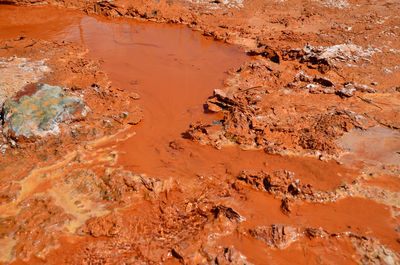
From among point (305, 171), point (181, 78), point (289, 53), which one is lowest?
point (305, 171)

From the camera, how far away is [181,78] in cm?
680

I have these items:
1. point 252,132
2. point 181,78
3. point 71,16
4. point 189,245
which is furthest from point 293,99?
point 71,16

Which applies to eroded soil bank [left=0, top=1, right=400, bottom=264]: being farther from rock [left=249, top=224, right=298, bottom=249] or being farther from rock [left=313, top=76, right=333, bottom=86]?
rock [left=313, top=76, right=333, bottom=86]

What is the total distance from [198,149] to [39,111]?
311 cm

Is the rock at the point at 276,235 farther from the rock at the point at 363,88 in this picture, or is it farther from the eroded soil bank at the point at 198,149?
the rock at the point at 363,88

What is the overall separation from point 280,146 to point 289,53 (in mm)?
4239

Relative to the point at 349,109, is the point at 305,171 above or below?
below

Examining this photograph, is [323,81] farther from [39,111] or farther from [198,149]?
[39,111]

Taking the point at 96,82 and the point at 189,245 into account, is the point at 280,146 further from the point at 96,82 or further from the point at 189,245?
the point at 96,82

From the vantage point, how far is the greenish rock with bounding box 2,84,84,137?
4.55m

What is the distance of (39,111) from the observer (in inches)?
188

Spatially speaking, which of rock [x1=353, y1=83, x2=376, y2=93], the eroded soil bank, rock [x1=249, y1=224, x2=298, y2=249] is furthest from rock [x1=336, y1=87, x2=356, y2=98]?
rock [x1=249, y1=224, x2=298, y2=249]

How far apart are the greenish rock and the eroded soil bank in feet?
0.08

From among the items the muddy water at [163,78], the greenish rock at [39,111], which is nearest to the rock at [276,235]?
the muddy water at [163,78]
